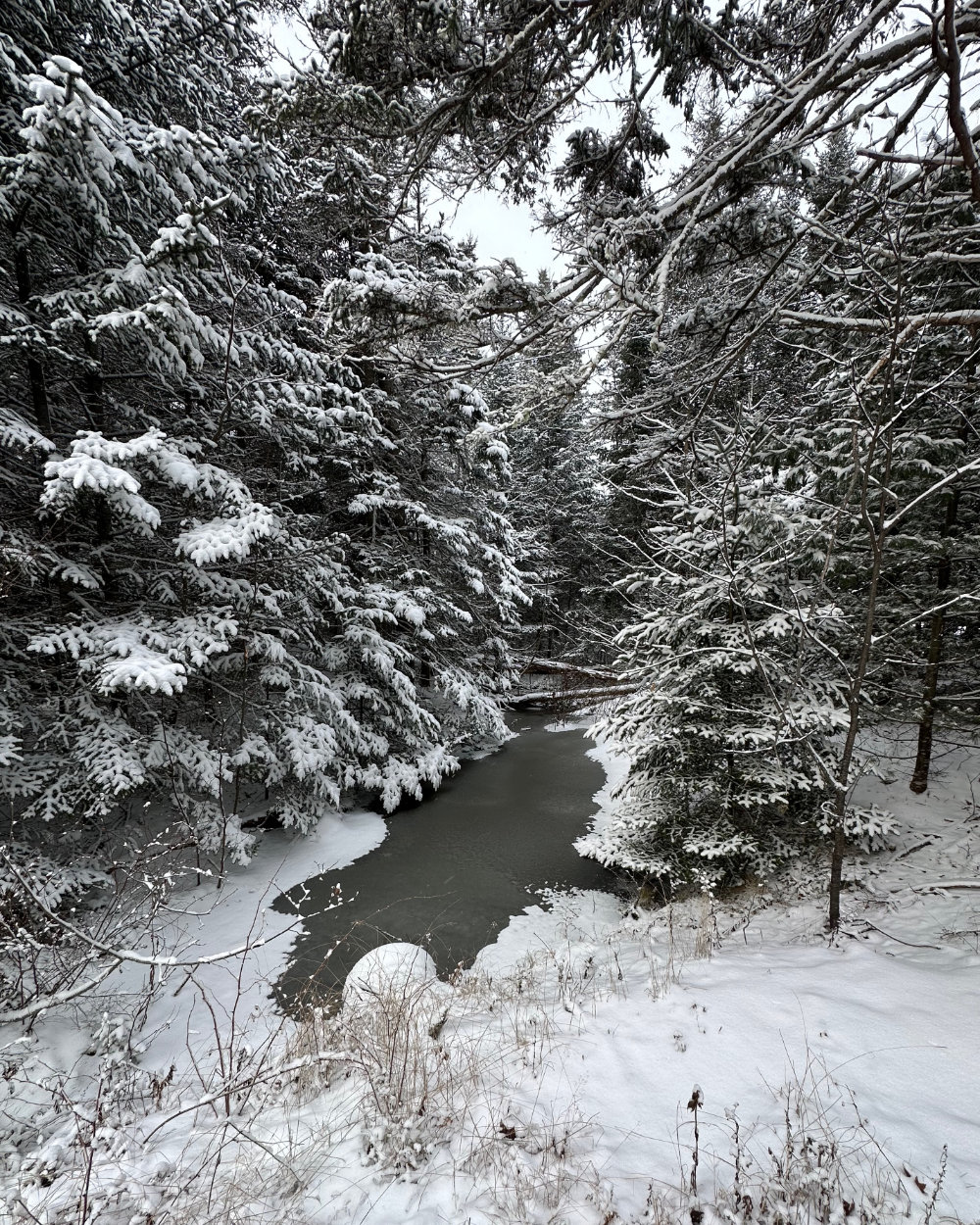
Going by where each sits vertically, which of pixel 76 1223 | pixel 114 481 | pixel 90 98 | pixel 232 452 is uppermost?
pixel 90 98

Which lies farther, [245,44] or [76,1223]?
[245,44]

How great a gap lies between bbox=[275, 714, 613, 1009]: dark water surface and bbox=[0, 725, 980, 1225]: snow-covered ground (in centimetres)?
123

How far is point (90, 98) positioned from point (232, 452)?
12.1 ft

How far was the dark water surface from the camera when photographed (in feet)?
19.4

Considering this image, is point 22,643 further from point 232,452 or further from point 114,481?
point 232,452

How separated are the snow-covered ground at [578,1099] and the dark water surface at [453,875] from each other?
1233 mm

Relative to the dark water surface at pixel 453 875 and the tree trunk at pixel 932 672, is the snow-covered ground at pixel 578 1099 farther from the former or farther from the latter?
the tree trunk at pixel 932 672

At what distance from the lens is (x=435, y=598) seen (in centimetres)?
1081

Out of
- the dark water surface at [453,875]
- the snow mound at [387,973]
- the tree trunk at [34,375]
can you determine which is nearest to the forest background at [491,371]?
the tree trunk at [34,375]

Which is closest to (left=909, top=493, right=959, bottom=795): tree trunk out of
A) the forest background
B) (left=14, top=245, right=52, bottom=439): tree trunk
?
the forest background

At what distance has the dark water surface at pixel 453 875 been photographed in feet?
19.4

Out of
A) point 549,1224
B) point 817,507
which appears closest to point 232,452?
point 817,507

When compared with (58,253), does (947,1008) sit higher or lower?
lower

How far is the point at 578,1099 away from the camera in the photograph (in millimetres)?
2475
